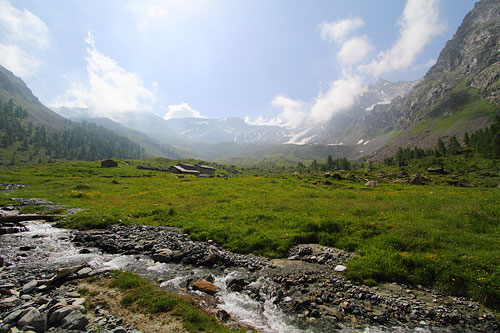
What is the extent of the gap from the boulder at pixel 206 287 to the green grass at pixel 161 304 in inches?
52.5

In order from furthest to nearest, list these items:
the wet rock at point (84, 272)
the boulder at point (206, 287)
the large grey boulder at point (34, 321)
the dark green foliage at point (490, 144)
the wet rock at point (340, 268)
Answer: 1. the dark green foliage at point (490, 144)
2. the wet rock at point (340, 268)
3. the wet rock at point (84, 272)
4. the boulder at point (206, 287)
5. the large grey boulder at point (34, 321)

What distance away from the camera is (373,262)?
11086 millimetres

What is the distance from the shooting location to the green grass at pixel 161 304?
721 cm

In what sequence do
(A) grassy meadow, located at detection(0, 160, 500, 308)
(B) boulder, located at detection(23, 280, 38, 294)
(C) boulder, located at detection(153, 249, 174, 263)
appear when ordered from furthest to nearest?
(C) boulder, located at detection(153, 249, 174, 263) → (A) grassy meadow, located at detection(0, 160, 500, 308) → (B) boulder, located at detection(23, 280, 38, 294)

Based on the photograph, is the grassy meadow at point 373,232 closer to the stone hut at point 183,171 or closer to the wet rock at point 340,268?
the wet rock at point 340,268

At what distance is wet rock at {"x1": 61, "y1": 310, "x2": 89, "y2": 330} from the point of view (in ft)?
21.7

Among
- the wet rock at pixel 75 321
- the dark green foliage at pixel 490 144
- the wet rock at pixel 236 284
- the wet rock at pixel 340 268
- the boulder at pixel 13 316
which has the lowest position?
the wet rock at pixel 236 284

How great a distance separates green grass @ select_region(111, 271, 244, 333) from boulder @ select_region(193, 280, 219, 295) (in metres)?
1.33

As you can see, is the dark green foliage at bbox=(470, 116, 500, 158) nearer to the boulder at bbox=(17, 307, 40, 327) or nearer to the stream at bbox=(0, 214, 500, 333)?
the stream at bbox=(0, 214, 500, 333)

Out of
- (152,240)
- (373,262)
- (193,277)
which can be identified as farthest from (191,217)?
(373,262)

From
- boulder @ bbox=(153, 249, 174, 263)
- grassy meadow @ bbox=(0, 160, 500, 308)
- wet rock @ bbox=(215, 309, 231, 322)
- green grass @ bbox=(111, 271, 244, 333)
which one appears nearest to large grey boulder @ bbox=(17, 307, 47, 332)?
green grass @ bbox=(111, 271, 244, 333)

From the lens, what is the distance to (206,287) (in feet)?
32.5

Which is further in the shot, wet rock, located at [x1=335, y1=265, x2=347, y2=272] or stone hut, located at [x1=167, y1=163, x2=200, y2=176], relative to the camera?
stone hut, located at [x1=167, y1=163, x2=200, y2=176]

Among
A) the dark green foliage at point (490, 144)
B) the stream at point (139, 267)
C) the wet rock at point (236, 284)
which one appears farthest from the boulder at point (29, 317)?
the dark green foliage at point (490, 144)
